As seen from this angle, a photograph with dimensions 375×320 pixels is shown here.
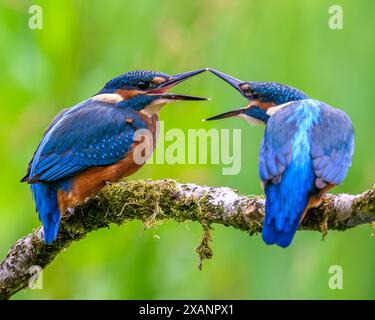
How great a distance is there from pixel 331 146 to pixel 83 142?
57.0 inches

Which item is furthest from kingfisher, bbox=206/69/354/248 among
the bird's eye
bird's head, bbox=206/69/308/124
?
the bird's eye

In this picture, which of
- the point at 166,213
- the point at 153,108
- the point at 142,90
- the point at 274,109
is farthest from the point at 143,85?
the point at 166,213

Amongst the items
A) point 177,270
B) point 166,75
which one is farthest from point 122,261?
point 166,75

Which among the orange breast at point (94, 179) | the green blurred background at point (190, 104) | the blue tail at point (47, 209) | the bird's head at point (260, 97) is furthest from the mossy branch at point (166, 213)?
the bird's head at point (260, 97)

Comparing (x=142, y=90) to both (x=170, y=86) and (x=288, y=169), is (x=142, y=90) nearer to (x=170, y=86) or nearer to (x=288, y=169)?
(x=170, y=86)

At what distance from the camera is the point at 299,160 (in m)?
3.65

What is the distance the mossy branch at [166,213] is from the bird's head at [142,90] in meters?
0.63

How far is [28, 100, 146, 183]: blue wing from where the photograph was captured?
4383mm

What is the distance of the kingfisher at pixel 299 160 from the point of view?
3.46m

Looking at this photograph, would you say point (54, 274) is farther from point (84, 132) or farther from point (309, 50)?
point (309, 50)

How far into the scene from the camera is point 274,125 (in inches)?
154

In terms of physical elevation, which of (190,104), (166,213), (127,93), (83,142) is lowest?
(166,213)

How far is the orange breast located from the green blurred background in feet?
1.59
